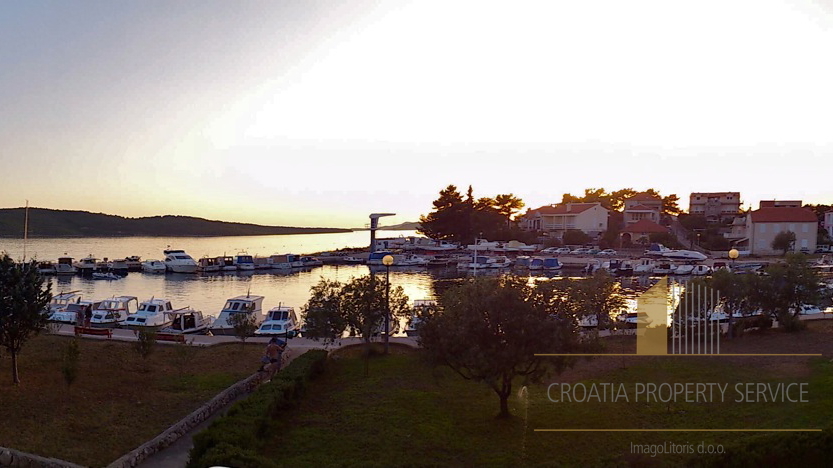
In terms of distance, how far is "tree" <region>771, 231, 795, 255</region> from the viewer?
60.2 meters

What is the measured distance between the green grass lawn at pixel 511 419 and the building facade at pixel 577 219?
70335mm

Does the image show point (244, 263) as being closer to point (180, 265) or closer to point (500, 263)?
point (180, 265)

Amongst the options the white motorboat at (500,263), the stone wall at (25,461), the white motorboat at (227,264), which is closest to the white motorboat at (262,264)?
the white motorboat at (227,264)

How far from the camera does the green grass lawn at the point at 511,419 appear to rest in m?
8.60

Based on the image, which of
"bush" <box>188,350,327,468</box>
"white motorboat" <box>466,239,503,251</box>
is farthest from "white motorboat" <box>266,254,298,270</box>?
"bush" <box>188,350,327,468</box>

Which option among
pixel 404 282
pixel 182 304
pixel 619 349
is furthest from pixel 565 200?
pixel 619 349

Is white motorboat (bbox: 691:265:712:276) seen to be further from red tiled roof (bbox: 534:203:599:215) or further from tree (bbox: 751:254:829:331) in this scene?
tree (bbox: 751:254:829:331)

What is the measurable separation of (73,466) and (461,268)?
60244 millimetres

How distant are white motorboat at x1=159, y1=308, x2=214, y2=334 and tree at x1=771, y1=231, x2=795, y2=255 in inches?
2345

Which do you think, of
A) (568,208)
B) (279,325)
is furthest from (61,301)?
(568,208)

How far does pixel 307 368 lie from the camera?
1296cm

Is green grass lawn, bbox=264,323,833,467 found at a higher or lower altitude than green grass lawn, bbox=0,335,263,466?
higher

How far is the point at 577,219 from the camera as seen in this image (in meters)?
83.4

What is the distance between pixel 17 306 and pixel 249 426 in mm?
7189
